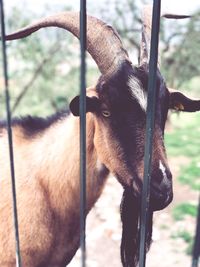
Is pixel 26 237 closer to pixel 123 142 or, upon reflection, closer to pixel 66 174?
pixel 66 174

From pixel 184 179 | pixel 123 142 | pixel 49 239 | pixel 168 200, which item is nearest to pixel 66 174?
pixel 49 239

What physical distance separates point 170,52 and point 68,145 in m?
6.73

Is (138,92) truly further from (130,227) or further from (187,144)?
(187,144)

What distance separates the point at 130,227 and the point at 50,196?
28.3 inches

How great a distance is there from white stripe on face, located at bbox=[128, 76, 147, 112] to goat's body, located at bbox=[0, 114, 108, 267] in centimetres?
47

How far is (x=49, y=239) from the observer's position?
2.68 metres

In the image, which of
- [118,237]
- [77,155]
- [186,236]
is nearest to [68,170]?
[77,155]

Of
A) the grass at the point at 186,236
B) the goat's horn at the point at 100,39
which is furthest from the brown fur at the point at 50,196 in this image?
the grass at the point at 186,236

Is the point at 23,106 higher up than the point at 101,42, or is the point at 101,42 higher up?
the point at 101,42

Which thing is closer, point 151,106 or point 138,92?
point 151,106

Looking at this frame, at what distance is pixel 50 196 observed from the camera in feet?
8.82

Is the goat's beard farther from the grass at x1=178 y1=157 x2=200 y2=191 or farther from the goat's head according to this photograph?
the grass at x1=178 y1=157 x2=200 y2=191

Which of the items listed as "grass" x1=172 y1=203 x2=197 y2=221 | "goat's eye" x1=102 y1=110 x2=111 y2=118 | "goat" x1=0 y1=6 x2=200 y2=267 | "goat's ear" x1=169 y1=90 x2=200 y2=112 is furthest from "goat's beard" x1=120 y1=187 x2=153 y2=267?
"grass" x1=172 y1=203 x2=197 y2=221

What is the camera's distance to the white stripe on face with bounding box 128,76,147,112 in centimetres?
208
